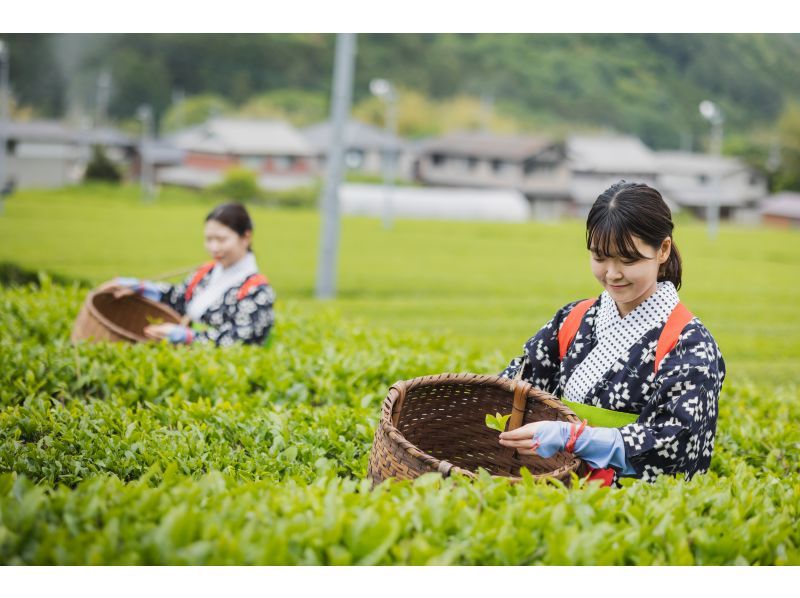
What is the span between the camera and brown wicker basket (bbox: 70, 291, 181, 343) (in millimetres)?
4562

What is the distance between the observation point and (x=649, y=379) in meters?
2.81

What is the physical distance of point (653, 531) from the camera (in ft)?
7.57

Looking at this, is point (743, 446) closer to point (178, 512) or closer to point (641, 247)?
point (641, 247)

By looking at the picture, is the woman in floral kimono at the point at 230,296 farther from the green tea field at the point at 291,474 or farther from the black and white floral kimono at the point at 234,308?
the green tea field at the point at 291,474

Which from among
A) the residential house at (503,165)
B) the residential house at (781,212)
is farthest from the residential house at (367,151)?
the residential house at (781,212)

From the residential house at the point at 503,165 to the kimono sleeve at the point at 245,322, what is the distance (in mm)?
30936

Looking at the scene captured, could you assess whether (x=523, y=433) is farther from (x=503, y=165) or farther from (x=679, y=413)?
(x=503, y=165)

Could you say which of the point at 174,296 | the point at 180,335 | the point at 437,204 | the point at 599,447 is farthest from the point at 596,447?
the point at 437,204

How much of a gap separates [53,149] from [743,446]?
26669mm

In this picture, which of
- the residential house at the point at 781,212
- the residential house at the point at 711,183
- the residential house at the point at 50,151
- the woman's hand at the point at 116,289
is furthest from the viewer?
the residential house at the point at 50,151

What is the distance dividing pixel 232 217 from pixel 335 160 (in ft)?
22.3

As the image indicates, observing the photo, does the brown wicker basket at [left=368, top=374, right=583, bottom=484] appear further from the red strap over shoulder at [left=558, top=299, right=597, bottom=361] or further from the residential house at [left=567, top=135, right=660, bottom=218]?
the residential house at [left=567, top=135, right=660, bottom=218]

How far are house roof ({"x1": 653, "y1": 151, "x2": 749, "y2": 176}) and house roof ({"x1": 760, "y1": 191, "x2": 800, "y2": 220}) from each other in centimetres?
166

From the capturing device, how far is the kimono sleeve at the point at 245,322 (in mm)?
4652
